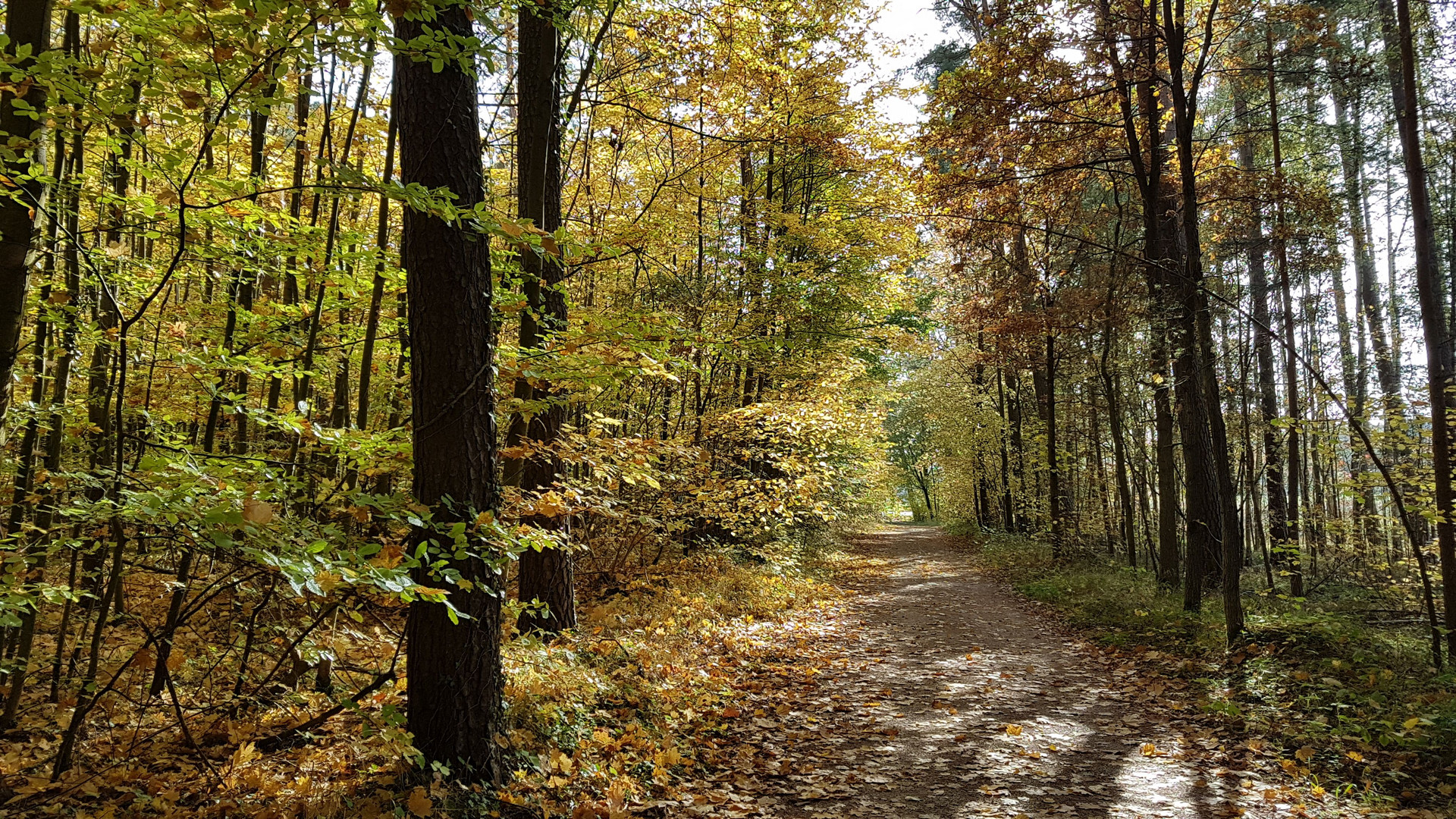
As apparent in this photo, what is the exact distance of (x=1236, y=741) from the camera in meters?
5.55

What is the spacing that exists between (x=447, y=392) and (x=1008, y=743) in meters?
5.20

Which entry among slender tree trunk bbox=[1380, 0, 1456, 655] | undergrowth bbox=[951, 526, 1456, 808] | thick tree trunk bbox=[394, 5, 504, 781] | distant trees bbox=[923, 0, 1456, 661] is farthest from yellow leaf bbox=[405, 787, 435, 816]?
slender tree trunk bbox=[1380, 0, 1456, 655]

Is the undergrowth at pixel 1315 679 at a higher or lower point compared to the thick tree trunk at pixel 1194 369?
lower

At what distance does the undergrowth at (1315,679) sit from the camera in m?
4.91

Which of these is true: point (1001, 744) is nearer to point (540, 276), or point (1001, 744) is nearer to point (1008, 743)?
point (1008, 743)

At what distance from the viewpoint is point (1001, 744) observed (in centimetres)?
567

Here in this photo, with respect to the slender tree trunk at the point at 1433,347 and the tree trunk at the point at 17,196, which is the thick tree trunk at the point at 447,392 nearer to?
the tree trunk at the point at 17,196

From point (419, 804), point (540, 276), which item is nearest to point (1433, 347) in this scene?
point (540, 276)

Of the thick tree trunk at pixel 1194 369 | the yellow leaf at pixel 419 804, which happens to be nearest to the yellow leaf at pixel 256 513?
the yellow leaf at pixel 419 804

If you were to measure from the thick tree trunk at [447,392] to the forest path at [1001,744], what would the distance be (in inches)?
84.1

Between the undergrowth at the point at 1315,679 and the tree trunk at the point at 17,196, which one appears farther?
the undergrowth at the point at 1315,679

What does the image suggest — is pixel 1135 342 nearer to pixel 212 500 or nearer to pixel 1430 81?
pixel 1430 81

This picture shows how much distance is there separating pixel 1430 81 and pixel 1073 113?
445 inches

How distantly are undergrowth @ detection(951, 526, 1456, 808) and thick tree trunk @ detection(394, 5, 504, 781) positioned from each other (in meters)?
5.77
